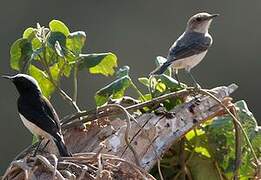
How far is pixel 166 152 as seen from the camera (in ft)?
11.9

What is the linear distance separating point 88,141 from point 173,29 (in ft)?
12.7

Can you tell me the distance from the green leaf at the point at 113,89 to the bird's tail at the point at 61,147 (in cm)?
30

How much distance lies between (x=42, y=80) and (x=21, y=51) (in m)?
0.14

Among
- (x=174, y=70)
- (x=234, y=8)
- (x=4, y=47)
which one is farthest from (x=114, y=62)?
(x=234, y=8)

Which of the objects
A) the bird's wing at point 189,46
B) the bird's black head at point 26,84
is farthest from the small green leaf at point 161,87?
the bird's wing at point 189,46

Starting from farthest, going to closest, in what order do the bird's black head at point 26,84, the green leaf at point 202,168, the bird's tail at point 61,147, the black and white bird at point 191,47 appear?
the black and white bird at point 191,47, the bird's black head at point 26,84, the green leaf at point 202,168, the bird's tail at point 61,147

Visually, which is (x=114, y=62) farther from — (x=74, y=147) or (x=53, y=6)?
(x=53, y=6)

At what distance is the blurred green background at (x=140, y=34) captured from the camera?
22.7ft

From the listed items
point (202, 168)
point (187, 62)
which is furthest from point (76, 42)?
point (187, 62)

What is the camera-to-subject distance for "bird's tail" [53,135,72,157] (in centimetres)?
321

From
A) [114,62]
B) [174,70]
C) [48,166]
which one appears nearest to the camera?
[48,166]

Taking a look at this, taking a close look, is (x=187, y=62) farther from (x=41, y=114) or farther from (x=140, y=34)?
(x=140, y=34)

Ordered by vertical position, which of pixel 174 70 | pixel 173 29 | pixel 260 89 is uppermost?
pixel 174 70

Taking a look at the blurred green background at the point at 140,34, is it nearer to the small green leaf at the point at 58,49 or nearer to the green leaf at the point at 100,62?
the green leaf at the point at 100,62
